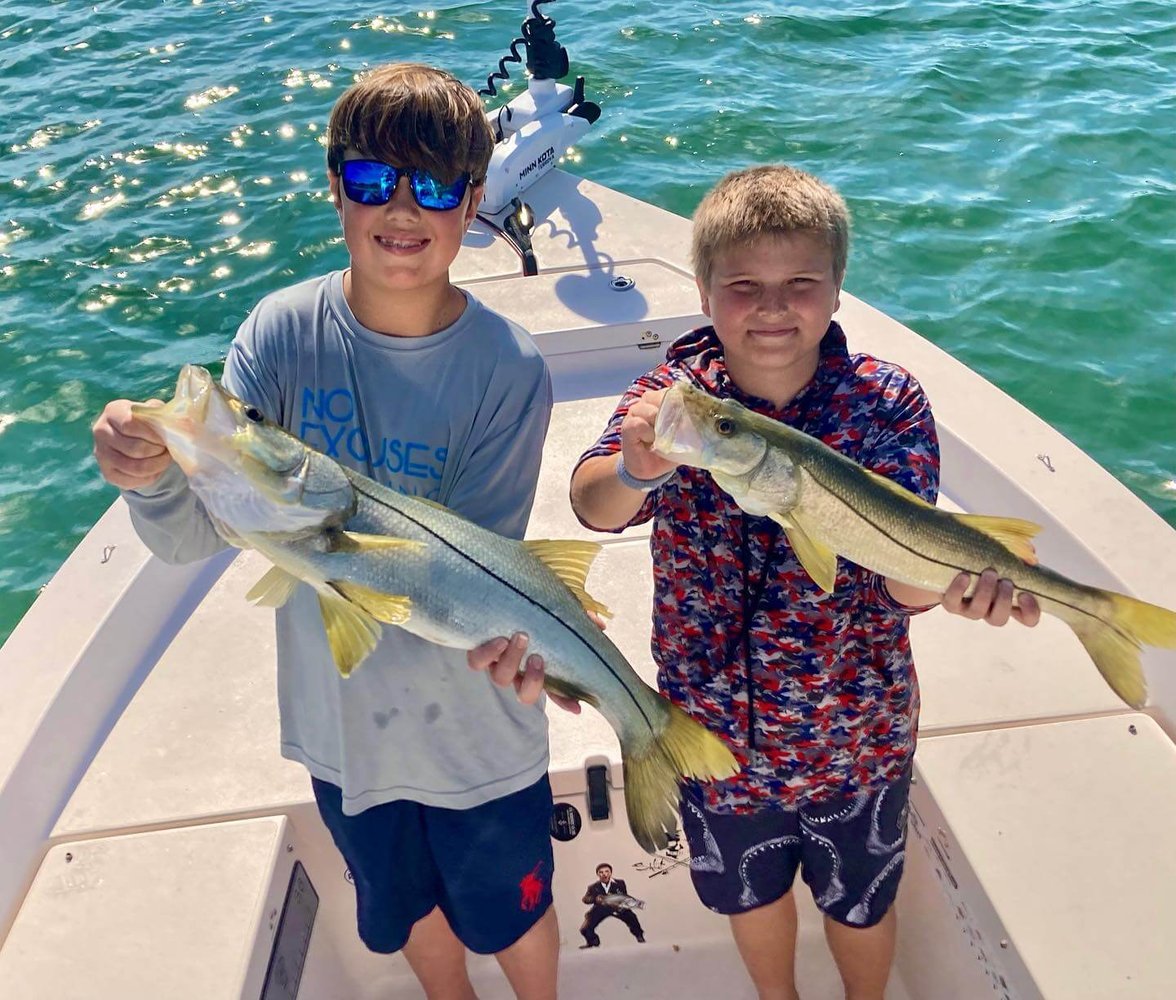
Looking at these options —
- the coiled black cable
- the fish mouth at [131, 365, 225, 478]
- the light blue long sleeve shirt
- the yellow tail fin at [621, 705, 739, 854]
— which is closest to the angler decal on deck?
the light blue long sleeve shirt

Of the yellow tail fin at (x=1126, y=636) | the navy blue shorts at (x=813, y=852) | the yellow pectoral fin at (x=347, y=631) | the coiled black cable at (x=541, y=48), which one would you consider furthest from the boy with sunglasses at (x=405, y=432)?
the coiled black cable at (x=541, y=48)

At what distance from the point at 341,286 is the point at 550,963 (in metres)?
1.92

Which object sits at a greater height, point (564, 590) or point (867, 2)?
point (564, 590)

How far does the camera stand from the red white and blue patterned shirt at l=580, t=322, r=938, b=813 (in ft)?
7.41

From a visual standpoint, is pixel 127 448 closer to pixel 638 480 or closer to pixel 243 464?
pixel 243 464

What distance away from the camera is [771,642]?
7.55ft

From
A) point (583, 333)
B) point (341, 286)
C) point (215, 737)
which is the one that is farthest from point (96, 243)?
point (341, 286)

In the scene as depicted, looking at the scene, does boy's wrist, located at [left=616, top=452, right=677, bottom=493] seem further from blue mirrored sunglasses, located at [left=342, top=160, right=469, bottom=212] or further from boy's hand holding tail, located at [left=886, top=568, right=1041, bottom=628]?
blue mirrored sunglasses, located at [left=342, top=160, right=469, bottom=212]

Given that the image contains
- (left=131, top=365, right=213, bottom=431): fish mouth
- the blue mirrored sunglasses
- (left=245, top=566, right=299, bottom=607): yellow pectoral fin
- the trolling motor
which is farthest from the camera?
the trolling motor

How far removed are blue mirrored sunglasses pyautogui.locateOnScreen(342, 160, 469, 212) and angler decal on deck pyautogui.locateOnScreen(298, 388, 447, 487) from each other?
0.44 m

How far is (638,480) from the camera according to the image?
2104 mm

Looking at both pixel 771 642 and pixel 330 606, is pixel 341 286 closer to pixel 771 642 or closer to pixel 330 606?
pixel 330 606

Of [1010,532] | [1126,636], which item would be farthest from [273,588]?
[1126,636]

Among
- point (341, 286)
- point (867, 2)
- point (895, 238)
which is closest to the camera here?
point (341, 286)
